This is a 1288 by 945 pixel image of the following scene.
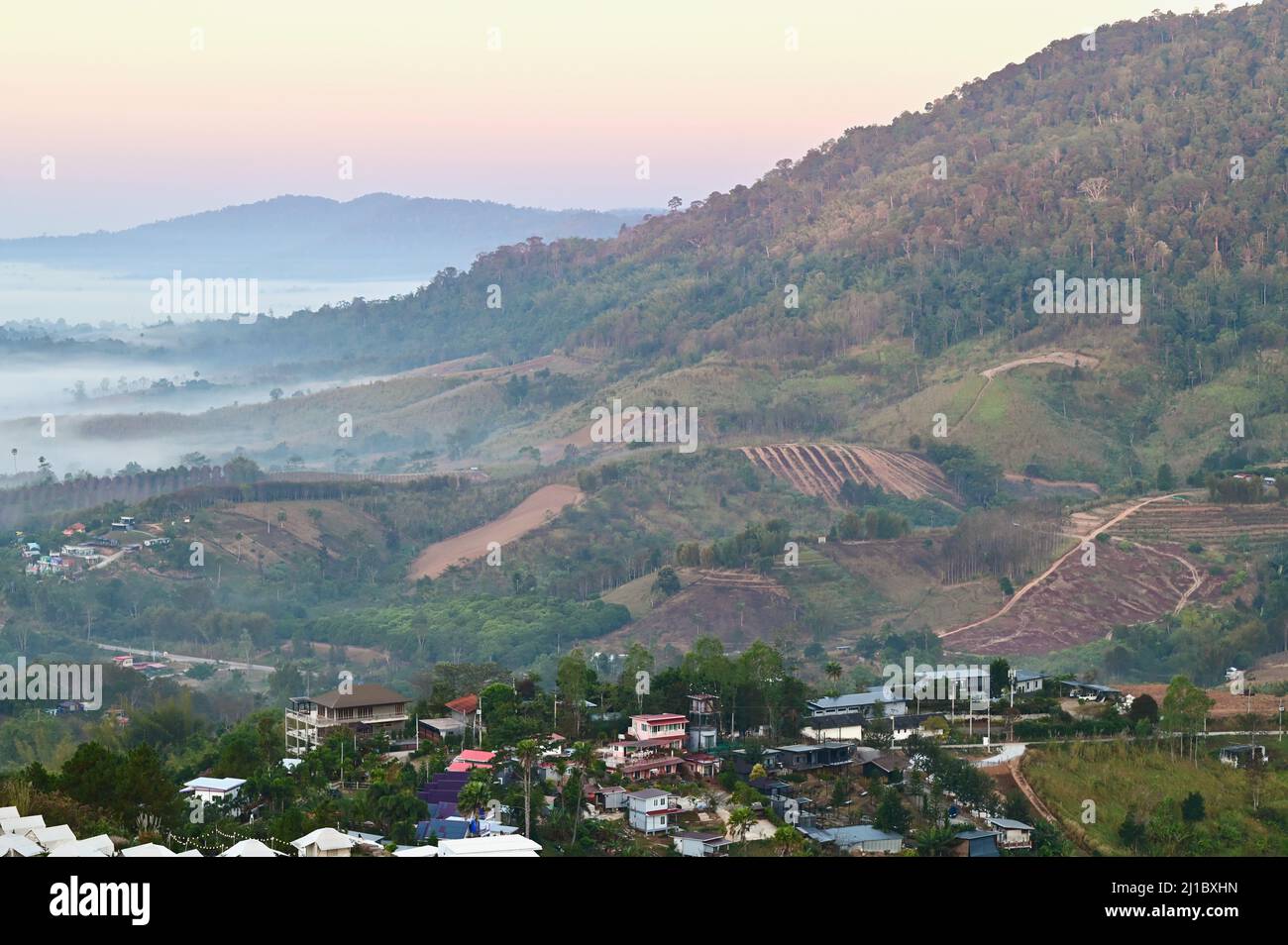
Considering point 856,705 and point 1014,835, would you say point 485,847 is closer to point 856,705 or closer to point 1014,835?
point 1014,835

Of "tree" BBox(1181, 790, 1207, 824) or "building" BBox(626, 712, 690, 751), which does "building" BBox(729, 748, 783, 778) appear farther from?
"tree" BBox(1181, 790, 1207, 824)

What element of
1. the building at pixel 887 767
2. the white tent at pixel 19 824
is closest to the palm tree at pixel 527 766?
the building at pixel 887 767

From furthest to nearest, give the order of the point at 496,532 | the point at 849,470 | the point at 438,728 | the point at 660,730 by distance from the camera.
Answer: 1. the point at 849,470
2. the point at 496,532
3. the point at 438,728
4. the point at 660,730

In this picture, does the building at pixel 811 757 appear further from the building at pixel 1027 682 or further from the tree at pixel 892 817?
the building at pixel 1027 682

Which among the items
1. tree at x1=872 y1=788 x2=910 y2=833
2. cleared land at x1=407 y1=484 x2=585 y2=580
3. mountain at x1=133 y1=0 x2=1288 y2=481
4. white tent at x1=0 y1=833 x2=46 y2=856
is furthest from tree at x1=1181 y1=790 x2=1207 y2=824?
mountain at x1=133 y1=0 x2=1288 y2=481

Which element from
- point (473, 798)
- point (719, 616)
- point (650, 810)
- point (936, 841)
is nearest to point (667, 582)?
point (719, 616)

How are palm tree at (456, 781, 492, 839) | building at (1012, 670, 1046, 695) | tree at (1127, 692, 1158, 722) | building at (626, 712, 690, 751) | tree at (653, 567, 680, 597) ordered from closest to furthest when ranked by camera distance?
palm tree at (456, 781, 492, 839) < building at (626, 712, 690, 751) < tree at (1127, 692, 1158, 722) < building at (1012, 670, 1046, 695) < tree at (653, 567, 680, 597)

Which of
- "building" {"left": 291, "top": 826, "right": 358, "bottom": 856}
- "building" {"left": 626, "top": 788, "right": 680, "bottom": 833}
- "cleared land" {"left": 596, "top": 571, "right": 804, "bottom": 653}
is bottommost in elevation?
"cleared land" {"left": 596, "top": 571, "right": 804, "bottom": 653}
